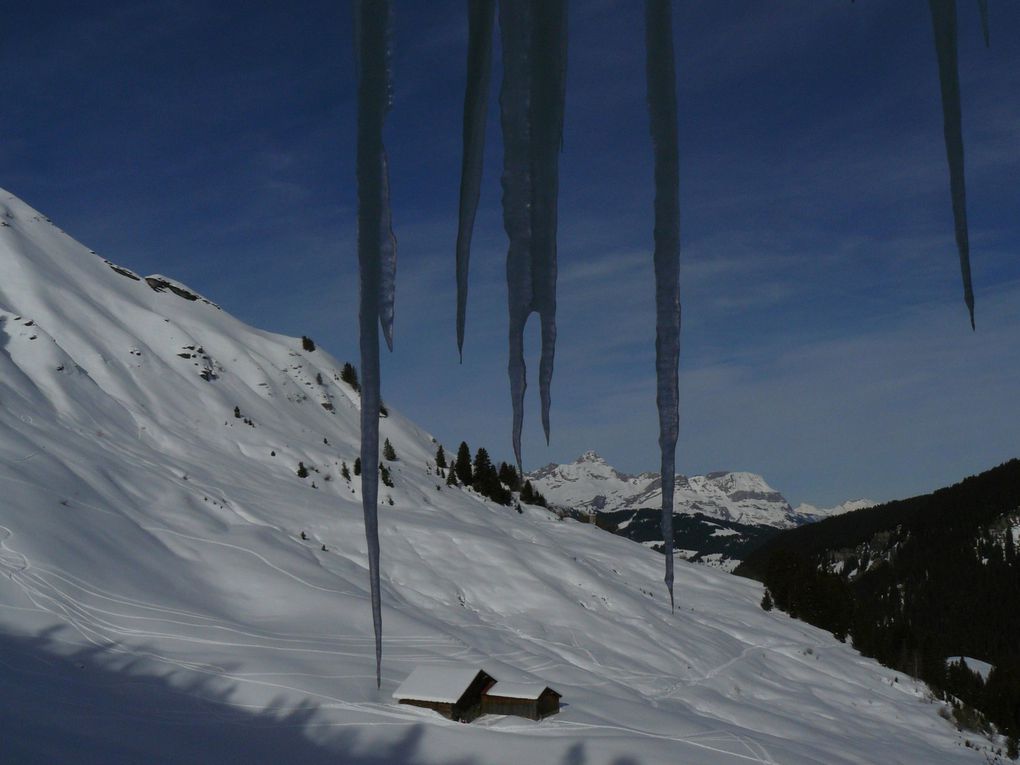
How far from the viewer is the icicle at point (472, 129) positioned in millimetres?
2650

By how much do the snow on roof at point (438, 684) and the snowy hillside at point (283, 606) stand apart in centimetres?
37

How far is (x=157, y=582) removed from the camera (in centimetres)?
1900

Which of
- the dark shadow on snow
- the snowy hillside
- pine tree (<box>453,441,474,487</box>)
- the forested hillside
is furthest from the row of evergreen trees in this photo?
the dark shadow on snow

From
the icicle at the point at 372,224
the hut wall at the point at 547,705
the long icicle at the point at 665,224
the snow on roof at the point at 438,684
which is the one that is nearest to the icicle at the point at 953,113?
the long icicle at the point at 665,224

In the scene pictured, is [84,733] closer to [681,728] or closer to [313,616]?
[313,616]

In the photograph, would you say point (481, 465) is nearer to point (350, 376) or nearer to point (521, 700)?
point (350, 376)

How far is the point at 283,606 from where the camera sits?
68.0ft

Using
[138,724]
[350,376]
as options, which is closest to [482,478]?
[350,376]

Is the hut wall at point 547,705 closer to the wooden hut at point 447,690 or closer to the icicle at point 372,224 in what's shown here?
the wooden hut at point 447,690

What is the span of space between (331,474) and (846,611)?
35.0 meters

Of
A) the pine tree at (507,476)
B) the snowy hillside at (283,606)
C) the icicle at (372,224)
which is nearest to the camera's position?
the icicle at (372,224)

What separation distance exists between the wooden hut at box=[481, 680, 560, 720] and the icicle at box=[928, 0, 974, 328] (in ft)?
50.0

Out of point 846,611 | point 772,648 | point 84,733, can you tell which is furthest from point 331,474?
point 846,611

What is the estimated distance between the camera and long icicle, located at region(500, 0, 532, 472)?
2.59 meters
